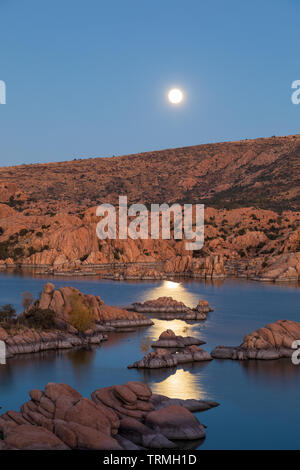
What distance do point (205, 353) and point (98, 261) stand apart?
7564 centimetres

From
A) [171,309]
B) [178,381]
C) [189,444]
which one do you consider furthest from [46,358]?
[171,309]

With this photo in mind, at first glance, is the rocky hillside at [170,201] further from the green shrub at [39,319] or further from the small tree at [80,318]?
the green shrub at [39,319]

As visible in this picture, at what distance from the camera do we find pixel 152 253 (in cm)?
11906

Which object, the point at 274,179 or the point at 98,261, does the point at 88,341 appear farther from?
the point at 274,179

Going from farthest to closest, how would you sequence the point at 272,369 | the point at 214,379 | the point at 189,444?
the point at 272,369, the point at 214,379, the point at 189,444

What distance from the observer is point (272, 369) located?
36.8m

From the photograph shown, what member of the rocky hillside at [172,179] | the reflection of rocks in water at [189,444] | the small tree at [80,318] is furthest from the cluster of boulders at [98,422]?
the rocky hillside at [172,179]

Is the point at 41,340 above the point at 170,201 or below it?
below

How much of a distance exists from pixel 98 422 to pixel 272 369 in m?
16.8

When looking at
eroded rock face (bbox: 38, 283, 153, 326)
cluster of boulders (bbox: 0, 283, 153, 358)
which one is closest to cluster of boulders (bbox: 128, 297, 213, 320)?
cluster of boulders (bbox: 0, 283, 153, 358)

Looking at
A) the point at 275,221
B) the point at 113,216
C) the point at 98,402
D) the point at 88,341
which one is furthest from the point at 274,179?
the point at 98,402

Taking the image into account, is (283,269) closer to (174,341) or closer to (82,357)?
(174,341)
